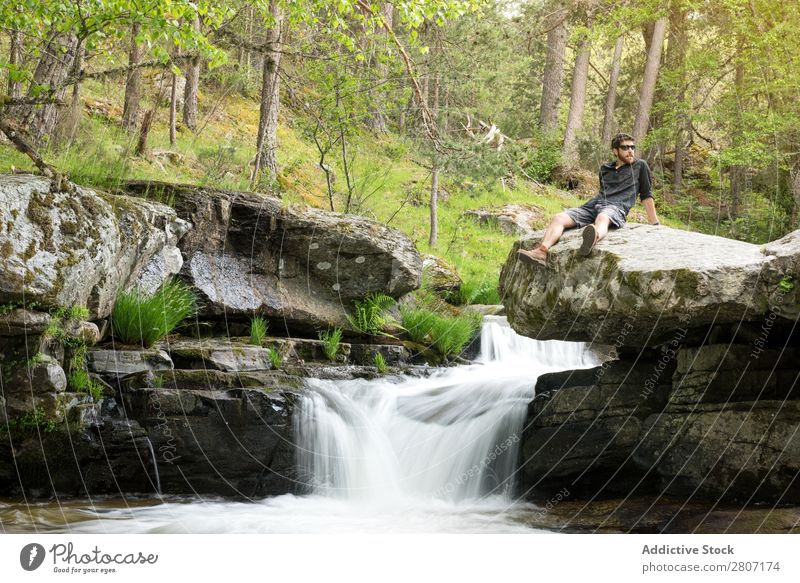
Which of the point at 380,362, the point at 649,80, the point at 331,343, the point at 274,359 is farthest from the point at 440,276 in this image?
the point at 649,80

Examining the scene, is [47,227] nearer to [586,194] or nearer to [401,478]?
[401,478]

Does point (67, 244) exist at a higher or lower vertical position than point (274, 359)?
higher

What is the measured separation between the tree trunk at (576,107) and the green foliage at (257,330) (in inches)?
451

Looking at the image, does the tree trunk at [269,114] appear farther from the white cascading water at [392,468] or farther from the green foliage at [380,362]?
the white cascading water at [392,468]

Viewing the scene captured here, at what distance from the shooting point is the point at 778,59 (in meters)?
12.6

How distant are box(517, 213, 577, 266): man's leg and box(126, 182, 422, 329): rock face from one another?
347 cm

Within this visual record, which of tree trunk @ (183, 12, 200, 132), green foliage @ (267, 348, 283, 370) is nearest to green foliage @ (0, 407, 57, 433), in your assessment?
green foliage @ (267, 348, 283, 370)

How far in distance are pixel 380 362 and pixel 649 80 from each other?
1250cm

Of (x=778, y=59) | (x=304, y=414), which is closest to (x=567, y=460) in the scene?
(x=304, y=414)

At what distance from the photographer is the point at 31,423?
5.62m

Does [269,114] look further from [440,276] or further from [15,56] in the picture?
[440,276]

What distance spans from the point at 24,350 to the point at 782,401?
5.77 meters

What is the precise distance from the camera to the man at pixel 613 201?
6.28 m

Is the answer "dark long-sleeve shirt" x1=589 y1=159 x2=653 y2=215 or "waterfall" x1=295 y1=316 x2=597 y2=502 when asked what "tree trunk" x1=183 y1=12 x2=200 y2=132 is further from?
"dark long-sleeve shirt" x1=589 y1=159 x2=653 y2=215
